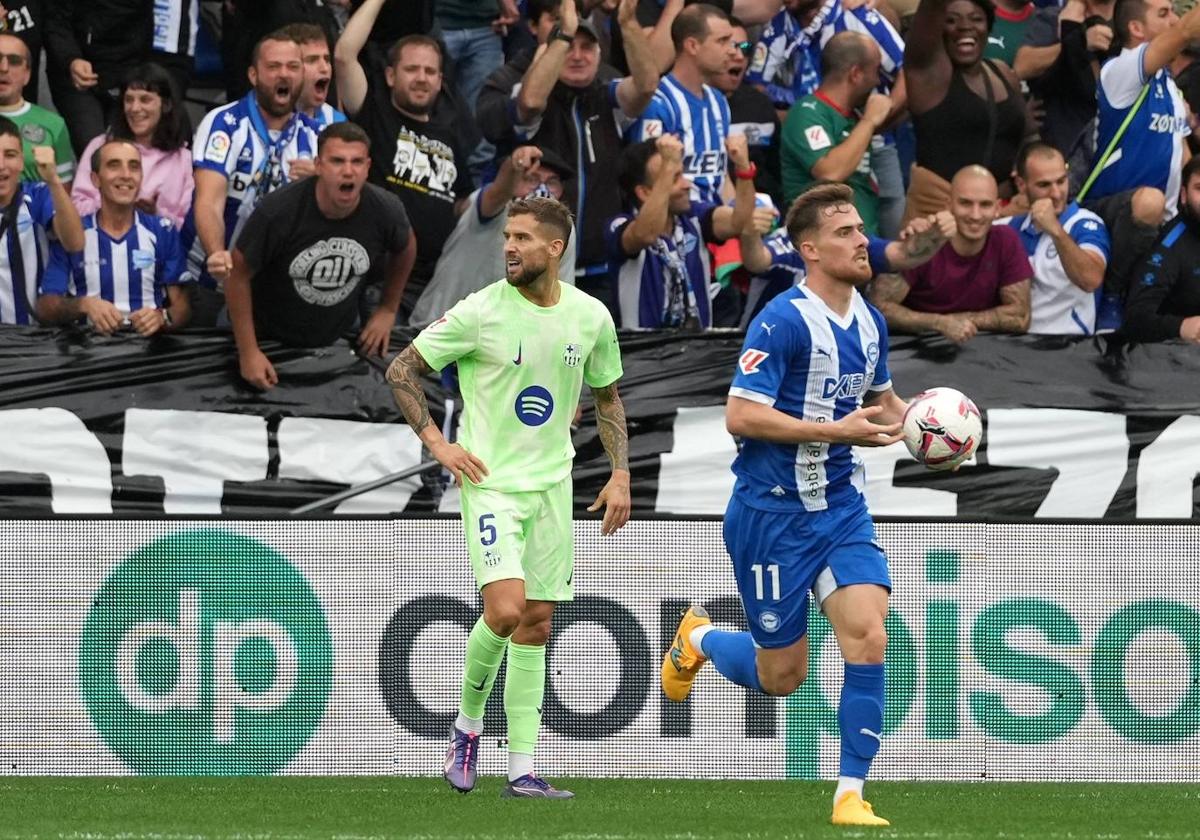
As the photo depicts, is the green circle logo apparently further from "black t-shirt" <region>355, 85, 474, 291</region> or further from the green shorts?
"black t-shirt" <region>355, 85, 474, 291</region>

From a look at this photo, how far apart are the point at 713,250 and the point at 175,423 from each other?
11.6 ft

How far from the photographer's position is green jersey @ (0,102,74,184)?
1141 cm

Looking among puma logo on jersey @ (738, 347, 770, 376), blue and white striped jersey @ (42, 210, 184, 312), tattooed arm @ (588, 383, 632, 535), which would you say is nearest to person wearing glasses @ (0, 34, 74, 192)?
blue and white striped jersey @ (42, 210, 184, 312)

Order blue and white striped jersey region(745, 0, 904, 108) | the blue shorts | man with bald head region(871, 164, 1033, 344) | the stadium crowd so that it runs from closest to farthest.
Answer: the blue shorts, the stadium crowd, man with bald head region(871, 164, 1033, 344), blue and white striped jersey region(745, 0, 904, 108)

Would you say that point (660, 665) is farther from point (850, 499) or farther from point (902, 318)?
point (902, 318)

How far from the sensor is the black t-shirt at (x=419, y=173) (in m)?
11.6

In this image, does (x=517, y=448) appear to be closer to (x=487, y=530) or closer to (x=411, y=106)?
(x=487, y=530)

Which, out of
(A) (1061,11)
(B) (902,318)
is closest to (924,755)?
(B) (902,318)

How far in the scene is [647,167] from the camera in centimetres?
1118

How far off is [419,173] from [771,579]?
5.18m

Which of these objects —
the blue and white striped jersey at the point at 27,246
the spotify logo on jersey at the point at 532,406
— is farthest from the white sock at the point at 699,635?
the blue and white striped jersey at the point at 27,246

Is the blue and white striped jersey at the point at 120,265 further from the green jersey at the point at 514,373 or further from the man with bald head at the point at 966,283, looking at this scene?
the man with bald head at the point at 966,283

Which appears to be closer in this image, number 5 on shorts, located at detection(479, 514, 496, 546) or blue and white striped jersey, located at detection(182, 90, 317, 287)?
number 5 on shorts, located at detection(479, 514, 496, 546)

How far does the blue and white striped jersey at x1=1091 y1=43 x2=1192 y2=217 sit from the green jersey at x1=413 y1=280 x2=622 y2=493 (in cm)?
545
